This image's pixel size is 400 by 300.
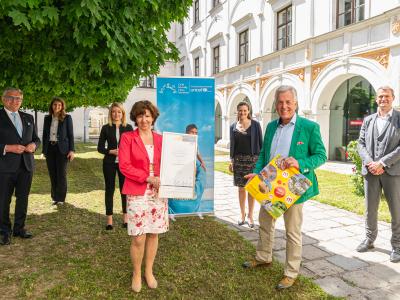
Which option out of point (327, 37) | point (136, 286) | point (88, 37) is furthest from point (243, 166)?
point (327, 37)

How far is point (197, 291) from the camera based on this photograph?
10.8 feet

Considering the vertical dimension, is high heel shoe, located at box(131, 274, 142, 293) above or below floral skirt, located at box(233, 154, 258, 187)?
below

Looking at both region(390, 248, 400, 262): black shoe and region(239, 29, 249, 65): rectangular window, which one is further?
region(239, 29, 249, 65): rectangular window

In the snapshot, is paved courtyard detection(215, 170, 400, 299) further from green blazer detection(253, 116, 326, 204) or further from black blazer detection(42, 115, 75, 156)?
black blazer detection(42, 115, 75, 156)

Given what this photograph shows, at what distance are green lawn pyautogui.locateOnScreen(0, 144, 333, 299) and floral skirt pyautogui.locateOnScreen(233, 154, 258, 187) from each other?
2.65ft

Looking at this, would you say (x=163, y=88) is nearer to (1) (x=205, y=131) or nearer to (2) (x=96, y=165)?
(1) (x=205, y=131)

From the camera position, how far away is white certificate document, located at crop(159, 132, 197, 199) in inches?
122

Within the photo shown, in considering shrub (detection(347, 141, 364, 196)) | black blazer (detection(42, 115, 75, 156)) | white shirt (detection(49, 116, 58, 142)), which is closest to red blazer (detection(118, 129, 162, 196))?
black blazer (detection(42, 115, 75, 156))

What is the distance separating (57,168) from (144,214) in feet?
13.3

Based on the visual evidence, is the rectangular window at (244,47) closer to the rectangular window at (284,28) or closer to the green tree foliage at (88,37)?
the rectangular window at (284,28)

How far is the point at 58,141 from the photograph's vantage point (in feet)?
20.7

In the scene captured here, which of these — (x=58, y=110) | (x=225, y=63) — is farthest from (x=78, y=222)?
(x=225, y=63)

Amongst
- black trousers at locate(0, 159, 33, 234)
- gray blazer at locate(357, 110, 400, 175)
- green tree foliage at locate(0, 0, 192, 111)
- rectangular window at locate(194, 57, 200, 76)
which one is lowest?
black trousers at locate(0, 159, 33, 234)

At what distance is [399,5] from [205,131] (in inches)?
306
